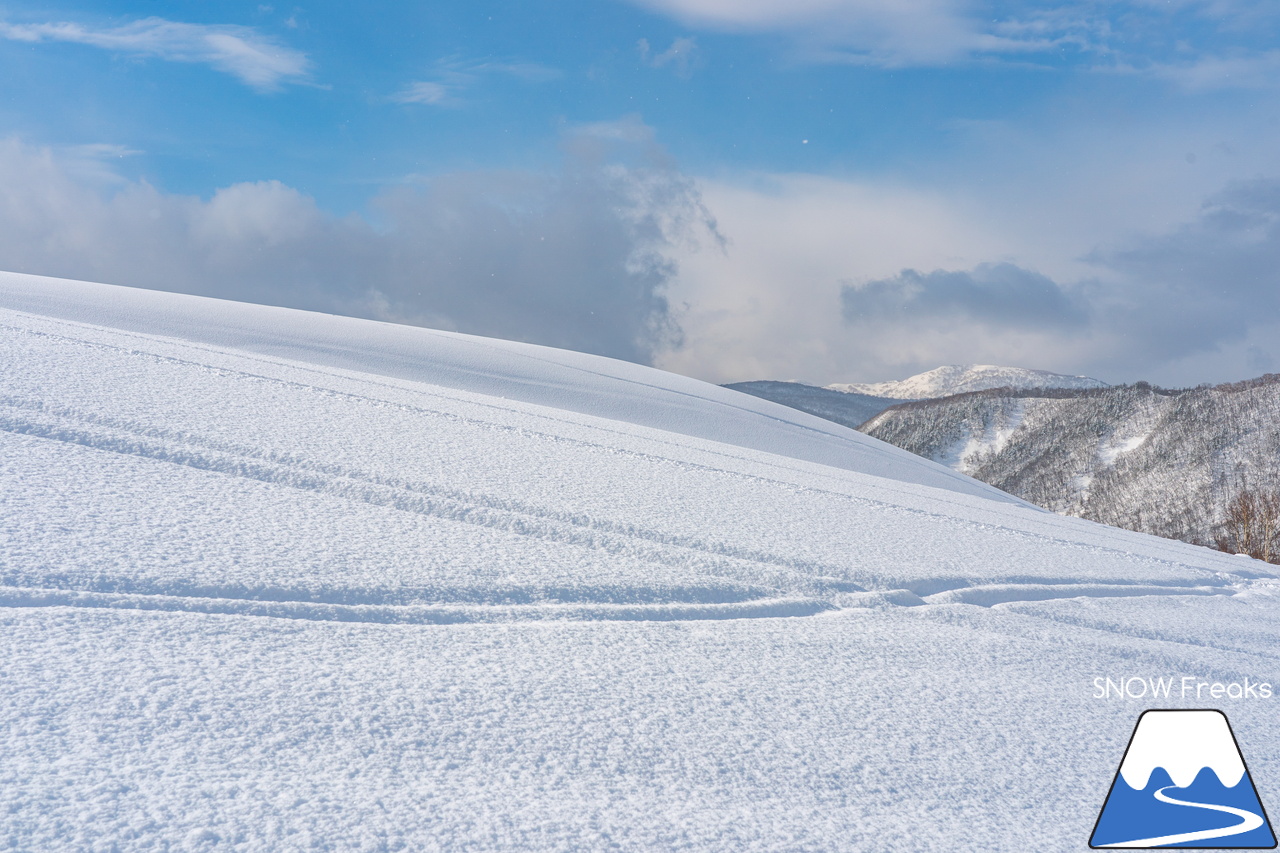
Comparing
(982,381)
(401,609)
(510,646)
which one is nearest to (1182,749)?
(510,646)

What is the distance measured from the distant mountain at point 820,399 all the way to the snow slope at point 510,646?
394ft

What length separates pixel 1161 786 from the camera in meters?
1.79

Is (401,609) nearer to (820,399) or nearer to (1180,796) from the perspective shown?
(1180,796)

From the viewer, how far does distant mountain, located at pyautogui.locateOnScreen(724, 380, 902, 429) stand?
12775 cm

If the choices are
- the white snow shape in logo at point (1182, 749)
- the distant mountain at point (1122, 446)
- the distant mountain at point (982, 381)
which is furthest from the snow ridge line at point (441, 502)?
the distant mountain at point (982, 381)

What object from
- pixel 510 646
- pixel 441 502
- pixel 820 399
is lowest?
pixel 510 646

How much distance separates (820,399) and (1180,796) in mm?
141683

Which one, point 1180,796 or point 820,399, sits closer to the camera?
point 1180,796

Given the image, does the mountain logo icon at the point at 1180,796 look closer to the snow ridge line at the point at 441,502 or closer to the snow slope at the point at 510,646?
the snow slope at the point at 510,646

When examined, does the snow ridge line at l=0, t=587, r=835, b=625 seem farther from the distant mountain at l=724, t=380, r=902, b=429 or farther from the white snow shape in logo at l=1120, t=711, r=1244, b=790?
the distant mountain at l=724, t=380, r=902, b=429

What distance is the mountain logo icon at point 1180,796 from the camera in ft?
5.28

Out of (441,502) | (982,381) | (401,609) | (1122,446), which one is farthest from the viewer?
(982,381)

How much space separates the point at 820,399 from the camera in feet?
457

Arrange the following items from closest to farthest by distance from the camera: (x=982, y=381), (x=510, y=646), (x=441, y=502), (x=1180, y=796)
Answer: (x=1180, y=796) → (x=510, y=646) → (x=441, y=502) → (x=982, y=381)
